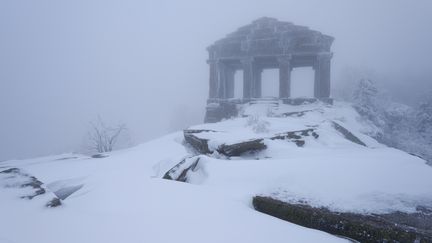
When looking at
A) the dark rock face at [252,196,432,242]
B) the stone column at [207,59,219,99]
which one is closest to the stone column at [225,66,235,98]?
the stone column at [207,59,219,99]

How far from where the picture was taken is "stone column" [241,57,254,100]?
16.3 meters

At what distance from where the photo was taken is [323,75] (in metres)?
15.3

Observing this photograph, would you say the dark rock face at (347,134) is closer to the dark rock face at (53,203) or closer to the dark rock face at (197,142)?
the dark rock face at (197,142)

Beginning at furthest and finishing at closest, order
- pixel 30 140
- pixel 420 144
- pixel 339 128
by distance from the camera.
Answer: pixel 30 140 < pixel 420 144 < pixel 339 128

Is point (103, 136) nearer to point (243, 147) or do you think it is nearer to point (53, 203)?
point (243, 147)

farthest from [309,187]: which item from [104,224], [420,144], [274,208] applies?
[420,144]

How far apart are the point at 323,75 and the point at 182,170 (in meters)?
13.6

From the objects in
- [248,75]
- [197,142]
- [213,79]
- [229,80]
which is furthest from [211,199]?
[229,80]

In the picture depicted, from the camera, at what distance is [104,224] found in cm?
236

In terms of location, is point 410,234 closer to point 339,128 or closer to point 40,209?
point 40,209

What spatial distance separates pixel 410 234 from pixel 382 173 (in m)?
1.33

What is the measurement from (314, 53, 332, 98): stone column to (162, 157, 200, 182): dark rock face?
13012 mm

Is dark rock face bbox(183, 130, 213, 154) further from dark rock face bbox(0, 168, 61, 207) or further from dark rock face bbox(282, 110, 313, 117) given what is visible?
dark rock face bbox(282, 110, 313, 117)

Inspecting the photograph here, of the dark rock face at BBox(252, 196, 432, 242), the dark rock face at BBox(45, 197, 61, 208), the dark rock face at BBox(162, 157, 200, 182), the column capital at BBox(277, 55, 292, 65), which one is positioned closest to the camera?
the dark rock face at BBox(252, 196, 432, 242)
